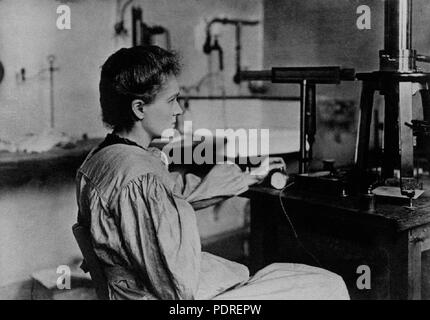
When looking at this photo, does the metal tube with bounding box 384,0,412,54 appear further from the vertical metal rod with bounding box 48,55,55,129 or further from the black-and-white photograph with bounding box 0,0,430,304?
the vertical metal rod with bounding box 48,55,55,129

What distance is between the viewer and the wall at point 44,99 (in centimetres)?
263

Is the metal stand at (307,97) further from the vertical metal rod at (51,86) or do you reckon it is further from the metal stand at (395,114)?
the vertical metal rod at (51,86)

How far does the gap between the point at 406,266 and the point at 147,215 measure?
2.79 ft

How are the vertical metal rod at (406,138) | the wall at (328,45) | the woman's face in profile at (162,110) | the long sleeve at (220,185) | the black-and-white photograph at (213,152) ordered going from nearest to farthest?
the black-and-white photograph at (213,152) < the woman's face in profile at (162,110) < the long sleeve at (220,185) < the vertical metal rod at (406,138) < the wall at (328,45)

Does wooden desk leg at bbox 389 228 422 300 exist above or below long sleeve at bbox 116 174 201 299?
below

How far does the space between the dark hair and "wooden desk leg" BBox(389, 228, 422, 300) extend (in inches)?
35.3

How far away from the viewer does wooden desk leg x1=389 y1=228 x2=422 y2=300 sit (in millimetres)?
1651

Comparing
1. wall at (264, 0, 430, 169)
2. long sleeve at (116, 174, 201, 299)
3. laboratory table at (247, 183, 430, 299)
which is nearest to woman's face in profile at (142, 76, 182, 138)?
long sleeve at (116, 174, 201, 299)

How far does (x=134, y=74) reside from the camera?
5.05 feet

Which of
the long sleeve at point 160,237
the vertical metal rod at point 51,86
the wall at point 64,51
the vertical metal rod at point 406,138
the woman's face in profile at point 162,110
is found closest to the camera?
the long sleeve at point 160,237

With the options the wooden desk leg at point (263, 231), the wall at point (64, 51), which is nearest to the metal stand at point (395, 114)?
the wooden desk leg at point (263, 231)

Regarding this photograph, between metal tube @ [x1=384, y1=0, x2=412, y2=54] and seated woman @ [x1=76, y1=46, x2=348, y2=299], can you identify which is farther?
metal tube @ [x1=384, y1=0, x2=412, y2=54]

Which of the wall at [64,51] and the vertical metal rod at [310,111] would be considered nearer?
the vertical metal rod at [310,111]

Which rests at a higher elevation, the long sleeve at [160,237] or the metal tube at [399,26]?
the metal tube at [399,26]
